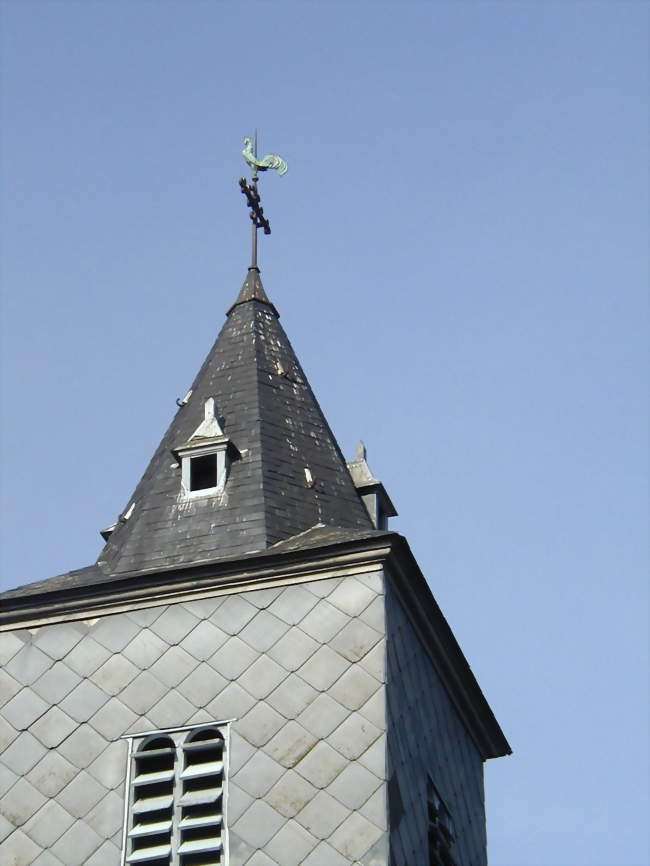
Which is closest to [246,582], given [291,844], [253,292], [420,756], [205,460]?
[420,756]

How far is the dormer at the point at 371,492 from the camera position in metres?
28.3

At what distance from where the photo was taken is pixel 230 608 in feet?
81.1

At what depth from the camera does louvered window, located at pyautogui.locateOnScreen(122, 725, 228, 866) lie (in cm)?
2306

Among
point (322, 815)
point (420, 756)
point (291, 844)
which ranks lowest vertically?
point (291, 844)

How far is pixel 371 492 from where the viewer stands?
2845 centimetres

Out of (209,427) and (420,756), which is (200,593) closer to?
(420,756)

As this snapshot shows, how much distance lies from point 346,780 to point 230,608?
9.12 ft

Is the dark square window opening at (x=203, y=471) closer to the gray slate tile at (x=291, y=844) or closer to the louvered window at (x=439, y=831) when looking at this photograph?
the louvered window at (x=439, y=831)

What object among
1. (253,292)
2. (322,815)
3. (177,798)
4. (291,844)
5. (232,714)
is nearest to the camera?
(291,844)

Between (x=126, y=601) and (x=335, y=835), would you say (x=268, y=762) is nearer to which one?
(x=335, y=835)

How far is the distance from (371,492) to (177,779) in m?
6.18

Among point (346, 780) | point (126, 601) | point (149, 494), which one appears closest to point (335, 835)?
point (346, 780)

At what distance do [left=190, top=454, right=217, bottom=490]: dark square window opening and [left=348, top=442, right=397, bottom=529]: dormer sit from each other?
6.97 ft

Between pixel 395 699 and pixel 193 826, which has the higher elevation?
pixel 395 699
